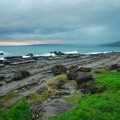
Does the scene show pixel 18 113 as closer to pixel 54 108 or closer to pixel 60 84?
pixel 54 108

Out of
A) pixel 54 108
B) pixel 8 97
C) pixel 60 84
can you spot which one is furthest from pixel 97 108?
pixel 60 84

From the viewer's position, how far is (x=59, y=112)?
18.4 metres

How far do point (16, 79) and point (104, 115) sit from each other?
20366 mm

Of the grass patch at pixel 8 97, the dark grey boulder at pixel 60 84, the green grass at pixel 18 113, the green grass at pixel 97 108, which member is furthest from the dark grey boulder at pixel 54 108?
the dark grey boulder at pixel 60 84

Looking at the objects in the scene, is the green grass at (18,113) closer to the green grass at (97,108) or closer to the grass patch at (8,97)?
the green grass at (97,108)

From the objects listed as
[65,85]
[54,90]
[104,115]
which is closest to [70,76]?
[65,85]

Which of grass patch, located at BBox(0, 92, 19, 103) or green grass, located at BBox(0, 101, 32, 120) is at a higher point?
green grass, located at BBox(0, 101, 32, 120)

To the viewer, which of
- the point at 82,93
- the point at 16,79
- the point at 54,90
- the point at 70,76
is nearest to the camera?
the point at 82,93

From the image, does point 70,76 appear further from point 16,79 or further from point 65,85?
point 16,79

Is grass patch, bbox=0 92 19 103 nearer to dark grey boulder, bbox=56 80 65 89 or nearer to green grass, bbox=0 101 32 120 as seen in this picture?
dark grey boulder, bbox=56 80 65 89

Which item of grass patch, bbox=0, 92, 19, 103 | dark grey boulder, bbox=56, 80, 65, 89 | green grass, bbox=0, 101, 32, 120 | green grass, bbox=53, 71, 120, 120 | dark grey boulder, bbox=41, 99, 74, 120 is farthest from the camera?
dark grey boulder, bbox=56, 80, 65, 89

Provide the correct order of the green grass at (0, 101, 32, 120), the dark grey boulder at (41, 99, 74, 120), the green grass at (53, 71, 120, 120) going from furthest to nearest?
the green grass at (0, 101, 32, 120), the dark grey boulder at (41, 99, 74, 120), the green grass at (53, 71, 120, 120)

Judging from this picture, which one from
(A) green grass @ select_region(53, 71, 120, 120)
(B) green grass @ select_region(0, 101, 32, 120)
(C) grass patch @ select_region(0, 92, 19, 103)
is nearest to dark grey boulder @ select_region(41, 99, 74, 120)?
(A) green grass @ select_region(53, 71, 120, 120)

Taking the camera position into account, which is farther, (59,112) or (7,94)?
(7,94)
